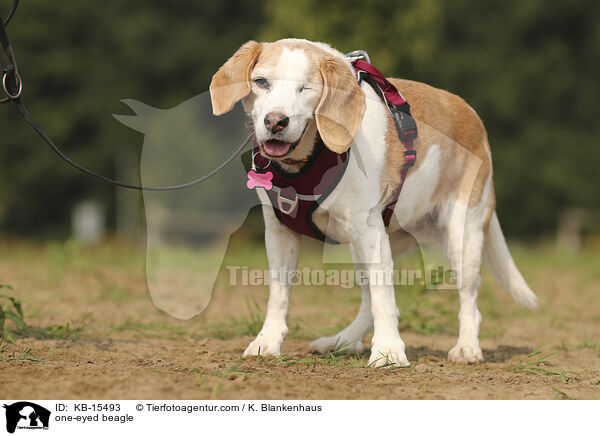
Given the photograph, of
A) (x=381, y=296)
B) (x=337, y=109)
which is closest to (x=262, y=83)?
(x=337, y=109)

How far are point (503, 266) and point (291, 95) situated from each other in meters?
2.30

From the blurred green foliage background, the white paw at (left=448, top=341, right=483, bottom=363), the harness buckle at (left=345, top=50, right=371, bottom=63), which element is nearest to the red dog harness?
the harness buckle at (left=345, top=50, right=371, bottom=63)

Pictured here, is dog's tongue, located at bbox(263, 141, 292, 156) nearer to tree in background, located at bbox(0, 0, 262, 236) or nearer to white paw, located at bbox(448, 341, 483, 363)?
white paw, located at bbox(448, 341, 483, 363)

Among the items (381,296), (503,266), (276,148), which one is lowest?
(381,296)

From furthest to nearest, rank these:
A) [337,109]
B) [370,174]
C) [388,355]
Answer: [370,174], [388,355], [337,109]

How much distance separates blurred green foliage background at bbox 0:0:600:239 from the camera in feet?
71.4

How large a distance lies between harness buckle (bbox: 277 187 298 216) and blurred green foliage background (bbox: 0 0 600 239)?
17.2m

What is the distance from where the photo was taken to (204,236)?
12.5 m

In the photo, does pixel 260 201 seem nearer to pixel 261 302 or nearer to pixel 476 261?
pixel 476 261

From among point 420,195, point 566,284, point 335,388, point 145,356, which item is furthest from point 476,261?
point 566,284

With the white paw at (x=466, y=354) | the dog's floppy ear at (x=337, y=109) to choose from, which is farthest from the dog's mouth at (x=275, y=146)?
the white paw at (x=466, y=354)

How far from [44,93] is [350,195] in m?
21.5

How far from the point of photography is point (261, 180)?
3.81 metres
